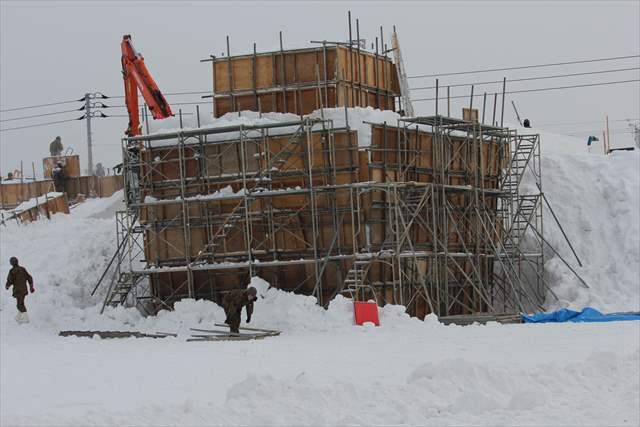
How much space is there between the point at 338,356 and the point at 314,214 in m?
8.52

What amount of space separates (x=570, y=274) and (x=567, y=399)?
727 inches

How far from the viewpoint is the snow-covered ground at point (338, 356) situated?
13.1 m

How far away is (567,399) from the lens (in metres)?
14.1

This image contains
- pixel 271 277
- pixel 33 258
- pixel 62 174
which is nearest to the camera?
pixel 271 277

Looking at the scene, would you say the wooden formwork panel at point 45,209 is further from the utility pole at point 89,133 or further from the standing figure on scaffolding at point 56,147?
the utility pole at point 89,133

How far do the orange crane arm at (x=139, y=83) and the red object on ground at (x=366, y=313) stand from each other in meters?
11.6

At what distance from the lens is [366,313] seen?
24.5 meters

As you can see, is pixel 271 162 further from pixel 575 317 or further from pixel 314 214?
pixel 575 317

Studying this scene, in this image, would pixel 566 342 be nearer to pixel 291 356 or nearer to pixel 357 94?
pixel 291 356

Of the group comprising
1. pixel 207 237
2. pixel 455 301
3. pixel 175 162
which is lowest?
pixel 455 301

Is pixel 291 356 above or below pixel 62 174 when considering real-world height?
below

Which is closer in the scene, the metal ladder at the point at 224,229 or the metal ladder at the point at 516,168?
the metal ladder at the point at 224,229

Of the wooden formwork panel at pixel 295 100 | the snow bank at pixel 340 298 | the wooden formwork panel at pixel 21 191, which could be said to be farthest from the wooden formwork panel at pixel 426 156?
the wooden formwork panel at pixel 21 191

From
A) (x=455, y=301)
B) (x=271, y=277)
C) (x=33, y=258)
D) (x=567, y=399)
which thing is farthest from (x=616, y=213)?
(x=567, y=399)
